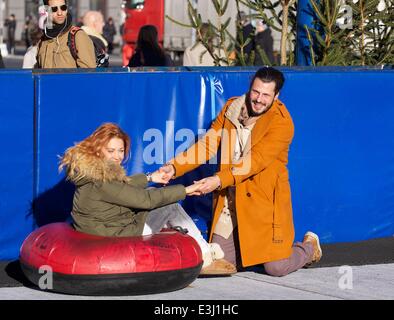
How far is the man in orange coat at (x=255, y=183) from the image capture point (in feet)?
26.1

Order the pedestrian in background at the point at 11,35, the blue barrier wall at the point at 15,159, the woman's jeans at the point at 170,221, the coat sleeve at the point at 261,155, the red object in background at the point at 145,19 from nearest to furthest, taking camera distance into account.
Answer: the woman's jeans at the point at 170,221
the coat sleeve at the point at 261,155
the blue barrier wall at the point at 15,159
the red object in background at the point at 145,19
the pedestrian in background at the point at 11,35

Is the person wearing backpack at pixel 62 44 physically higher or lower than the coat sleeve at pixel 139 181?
higher

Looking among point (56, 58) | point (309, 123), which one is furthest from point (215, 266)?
point (56, 58)

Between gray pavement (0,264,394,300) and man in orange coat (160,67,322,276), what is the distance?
0.38 feet

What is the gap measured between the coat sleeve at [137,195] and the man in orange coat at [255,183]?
34 centimetres

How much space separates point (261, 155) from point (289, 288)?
93 cm

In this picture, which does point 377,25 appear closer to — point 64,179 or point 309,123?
point 309,123

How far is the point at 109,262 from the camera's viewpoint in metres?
7.15

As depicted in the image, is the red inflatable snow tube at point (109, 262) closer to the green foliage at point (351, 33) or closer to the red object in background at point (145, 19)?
the green foliage at point (351, 33)

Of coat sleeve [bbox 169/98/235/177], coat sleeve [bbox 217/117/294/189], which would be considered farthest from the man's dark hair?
coat sleeve [bbox 169/98/235/177]

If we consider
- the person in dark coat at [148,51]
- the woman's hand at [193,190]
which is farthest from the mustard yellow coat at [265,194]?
the person in dark coat at [148,51]

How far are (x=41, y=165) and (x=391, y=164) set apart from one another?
118 inches

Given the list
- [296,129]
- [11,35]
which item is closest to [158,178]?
[296,129]

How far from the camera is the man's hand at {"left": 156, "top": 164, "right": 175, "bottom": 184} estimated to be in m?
8.00
